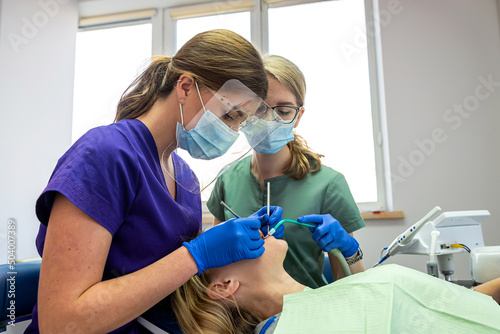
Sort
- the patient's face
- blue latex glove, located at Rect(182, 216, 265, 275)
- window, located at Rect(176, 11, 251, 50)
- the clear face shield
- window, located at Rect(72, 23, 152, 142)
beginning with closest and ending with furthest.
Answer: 1. blue latex glove, located at Rect(182, 216, 265, 275)
2. the clear face shield
3. the patient's face
4. window, located at Rect(176, 11, 251, 50)
5. window, located at Rect(72, 23, 152, 142)

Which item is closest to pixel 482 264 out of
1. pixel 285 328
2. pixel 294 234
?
pixel 294 234

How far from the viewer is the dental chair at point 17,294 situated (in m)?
1.12

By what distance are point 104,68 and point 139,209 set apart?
9.87 feet

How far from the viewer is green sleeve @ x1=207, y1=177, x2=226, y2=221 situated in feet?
5.90

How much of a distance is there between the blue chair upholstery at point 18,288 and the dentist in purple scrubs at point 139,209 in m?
0.15

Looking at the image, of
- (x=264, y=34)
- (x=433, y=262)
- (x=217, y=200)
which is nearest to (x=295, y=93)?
(x=217, y=200)

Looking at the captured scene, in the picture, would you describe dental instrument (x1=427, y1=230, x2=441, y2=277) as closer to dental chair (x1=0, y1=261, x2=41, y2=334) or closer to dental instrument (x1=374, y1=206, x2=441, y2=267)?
dental instrument (x1=374, y1=206, x2=441, y2=267)

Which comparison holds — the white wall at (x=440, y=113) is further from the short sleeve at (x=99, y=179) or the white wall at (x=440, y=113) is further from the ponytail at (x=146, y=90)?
the short sleeve at (x=99, y=179)

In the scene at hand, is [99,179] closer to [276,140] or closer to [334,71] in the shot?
[276,140]

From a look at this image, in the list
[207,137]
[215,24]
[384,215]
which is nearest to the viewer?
[207,137]

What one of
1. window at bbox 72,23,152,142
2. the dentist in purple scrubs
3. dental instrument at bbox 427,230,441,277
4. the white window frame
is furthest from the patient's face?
window at bbox 72,23,152,142

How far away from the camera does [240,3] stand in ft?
11.2

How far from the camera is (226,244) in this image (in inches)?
42.1

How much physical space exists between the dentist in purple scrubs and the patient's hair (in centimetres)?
13
